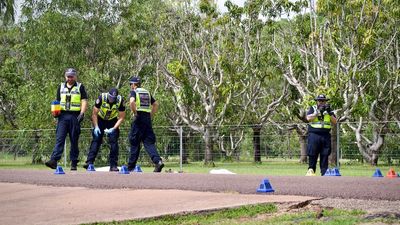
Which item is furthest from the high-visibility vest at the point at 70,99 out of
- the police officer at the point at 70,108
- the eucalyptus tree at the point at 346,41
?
the eucalyptus tree at the point at 346,41

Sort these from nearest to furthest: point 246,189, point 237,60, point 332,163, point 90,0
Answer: point 246,189, point 332,163, point 90,0, point 237,60

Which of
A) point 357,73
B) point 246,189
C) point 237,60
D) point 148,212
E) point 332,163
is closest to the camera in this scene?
point 148,212

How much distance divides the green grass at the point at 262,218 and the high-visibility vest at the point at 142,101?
26.1 ft

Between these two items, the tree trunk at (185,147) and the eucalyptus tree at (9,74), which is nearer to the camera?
the tree trunk at (185,147)

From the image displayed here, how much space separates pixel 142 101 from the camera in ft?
49.9

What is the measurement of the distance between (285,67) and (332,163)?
18057mm

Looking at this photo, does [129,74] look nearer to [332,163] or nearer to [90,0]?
[90,0]

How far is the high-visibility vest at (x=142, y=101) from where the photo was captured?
49.8ft

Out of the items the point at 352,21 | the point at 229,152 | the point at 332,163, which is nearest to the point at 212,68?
the point at 352,21

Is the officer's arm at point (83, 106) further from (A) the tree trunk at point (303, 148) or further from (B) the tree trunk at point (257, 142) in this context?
(B) the tree trunk at point (257, 142)

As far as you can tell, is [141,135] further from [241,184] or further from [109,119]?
[241,184]

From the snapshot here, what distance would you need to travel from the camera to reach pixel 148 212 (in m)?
7.36

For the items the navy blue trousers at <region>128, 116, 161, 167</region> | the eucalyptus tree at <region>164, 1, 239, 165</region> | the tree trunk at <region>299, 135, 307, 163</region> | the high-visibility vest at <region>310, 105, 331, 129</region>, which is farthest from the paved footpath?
the eucalyptus tree at <region>164, 1, 239, 165</region>

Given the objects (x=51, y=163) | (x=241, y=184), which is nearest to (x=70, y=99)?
(x=51, y=163)
